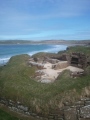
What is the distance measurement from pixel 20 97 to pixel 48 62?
1245 centimetres

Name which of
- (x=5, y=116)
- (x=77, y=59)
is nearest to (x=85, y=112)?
(x=5, y=116)

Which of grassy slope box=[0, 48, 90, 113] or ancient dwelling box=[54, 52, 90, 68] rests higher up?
ancient dwelling box=[54, 52, 90, 68]

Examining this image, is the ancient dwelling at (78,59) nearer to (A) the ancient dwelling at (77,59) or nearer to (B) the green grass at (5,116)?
(A) the ancient dwelling at (77,59)

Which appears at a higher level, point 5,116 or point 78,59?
point 78,59

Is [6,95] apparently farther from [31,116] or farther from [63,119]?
[63,119]

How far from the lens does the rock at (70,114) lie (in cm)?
956

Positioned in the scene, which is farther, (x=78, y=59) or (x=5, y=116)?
(x=78, y=59)

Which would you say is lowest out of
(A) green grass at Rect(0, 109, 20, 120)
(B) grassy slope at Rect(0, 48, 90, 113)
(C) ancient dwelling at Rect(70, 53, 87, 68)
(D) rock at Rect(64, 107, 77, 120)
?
(A) green grass at Rect(0, 109, 20, 120)

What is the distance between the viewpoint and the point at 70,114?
960cm

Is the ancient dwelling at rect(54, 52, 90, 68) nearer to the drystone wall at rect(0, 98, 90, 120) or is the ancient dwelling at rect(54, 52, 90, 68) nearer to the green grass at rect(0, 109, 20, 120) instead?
the drystone wall at rect(0, 98, 90, 120)

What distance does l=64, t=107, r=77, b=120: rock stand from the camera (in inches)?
376

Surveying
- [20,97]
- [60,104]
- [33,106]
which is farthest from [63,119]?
[20,97]

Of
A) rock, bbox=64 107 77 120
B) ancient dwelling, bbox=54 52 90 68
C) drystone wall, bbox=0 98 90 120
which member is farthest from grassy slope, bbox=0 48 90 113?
ancient dwelling, bbox=54 52 90 68

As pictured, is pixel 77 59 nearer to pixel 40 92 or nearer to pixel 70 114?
pixel 40 92
